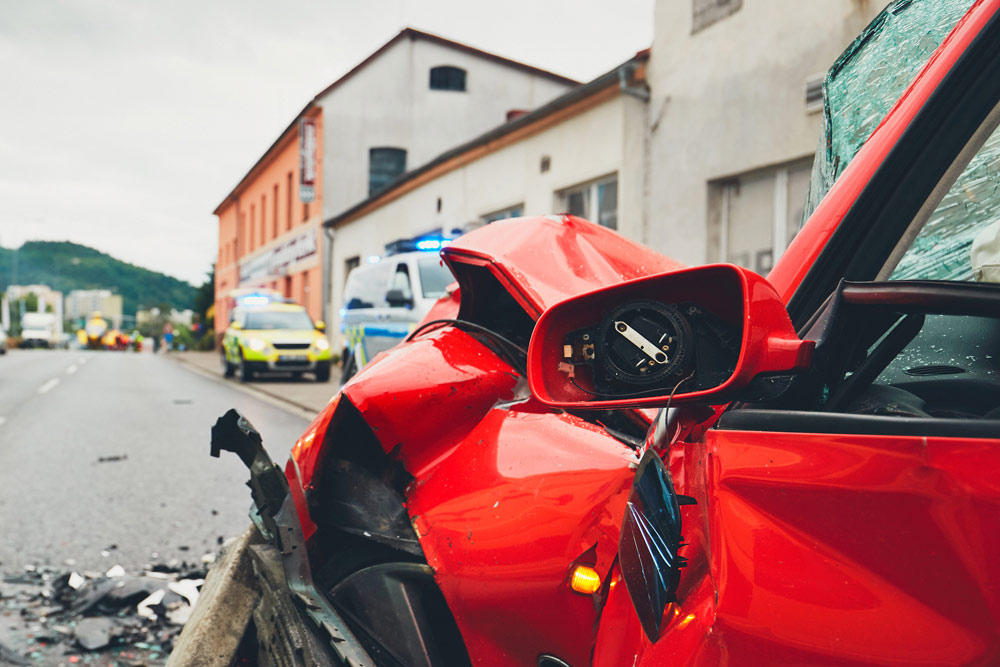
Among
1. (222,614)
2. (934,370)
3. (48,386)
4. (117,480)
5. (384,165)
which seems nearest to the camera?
(934,370)

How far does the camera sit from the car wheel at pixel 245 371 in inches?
683

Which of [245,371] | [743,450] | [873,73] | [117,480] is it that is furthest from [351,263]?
[743,450]

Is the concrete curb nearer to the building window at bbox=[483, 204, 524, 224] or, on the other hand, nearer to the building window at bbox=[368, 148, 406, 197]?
the building window at bbox=[483, 204, 524, 224]

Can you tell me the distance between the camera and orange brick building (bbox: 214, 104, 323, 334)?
27812mm

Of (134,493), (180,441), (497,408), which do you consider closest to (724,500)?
(497,408)

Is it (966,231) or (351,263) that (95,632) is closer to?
(966,231)

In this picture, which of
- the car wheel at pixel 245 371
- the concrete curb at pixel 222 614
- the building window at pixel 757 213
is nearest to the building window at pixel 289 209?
the car wheel at pixel 245 371

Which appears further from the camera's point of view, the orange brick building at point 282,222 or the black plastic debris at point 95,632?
the orange brick building at point 282,222

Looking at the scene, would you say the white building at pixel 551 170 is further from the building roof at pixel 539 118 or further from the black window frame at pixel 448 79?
the black window frame at pixel 448 79

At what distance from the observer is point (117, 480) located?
6.43 meters

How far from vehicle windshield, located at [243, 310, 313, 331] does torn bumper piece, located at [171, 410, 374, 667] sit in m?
16.2

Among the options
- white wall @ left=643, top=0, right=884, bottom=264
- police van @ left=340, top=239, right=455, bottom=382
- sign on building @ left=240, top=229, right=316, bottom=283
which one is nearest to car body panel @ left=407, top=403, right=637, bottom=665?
white wall @ left=643, top=0, right=884, bottom=264

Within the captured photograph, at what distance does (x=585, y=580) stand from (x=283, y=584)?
91 centimetres

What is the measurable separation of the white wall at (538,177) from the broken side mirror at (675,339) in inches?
311
